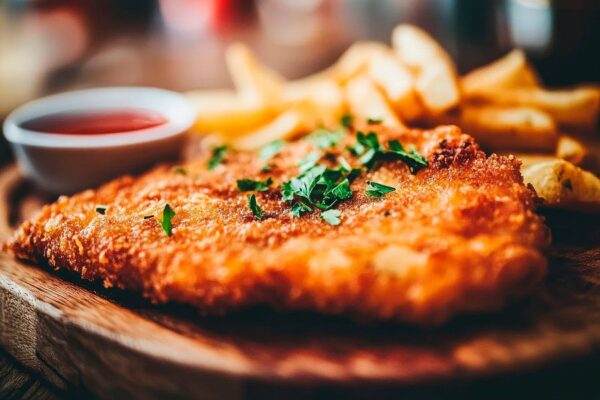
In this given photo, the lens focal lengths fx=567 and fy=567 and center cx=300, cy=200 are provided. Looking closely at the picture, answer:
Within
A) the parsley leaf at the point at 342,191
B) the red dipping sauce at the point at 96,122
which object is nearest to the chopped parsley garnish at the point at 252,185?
the parsley leaf at the point at 342,191

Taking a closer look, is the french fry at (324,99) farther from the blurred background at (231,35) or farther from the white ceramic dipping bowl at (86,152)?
the blurred background at (231,35)

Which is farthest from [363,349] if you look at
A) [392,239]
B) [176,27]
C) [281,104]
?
[176,27]

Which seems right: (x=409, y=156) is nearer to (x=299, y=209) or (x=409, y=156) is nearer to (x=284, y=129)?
(x=299, y=209)

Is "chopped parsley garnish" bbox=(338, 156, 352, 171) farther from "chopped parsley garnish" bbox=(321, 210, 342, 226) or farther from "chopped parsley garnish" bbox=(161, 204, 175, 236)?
"chopped parsley garnish" bbox=(161, 204, 175, 236)

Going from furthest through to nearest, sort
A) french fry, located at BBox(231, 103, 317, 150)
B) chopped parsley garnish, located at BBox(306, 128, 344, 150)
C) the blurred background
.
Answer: the blurred background < french fry, located at BBox(231, 103, 317, 150) < chopped parsley garnish, located at BBox(306, 128, 344, 150)

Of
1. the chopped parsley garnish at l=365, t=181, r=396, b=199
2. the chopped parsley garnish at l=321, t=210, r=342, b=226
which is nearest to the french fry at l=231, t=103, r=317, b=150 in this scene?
the chopped parsley garnish at l=365, t=181, r=396, b=199
